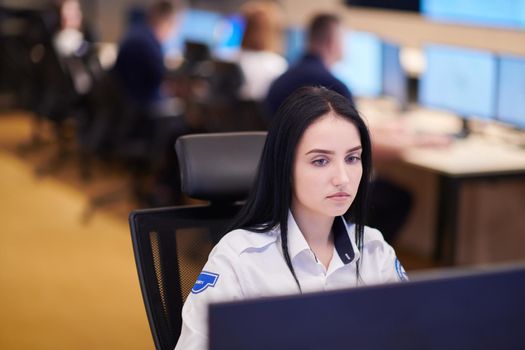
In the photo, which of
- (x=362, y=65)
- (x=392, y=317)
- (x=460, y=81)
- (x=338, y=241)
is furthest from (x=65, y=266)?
(x=392, y=317)

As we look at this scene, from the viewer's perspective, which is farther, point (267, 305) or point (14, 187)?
point (14, 187)

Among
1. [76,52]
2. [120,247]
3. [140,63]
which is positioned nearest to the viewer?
[120,247]

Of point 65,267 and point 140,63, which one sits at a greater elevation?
point 140,63

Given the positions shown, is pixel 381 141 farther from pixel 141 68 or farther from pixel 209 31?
pixel 209 31

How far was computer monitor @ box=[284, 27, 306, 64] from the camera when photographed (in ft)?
19.9

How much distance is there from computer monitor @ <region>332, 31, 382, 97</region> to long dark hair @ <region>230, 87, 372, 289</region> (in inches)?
131

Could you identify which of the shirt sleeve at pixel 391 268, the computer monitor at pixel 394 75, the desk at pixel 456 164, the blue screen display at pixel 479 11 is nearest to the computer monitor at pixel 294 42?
the blue screen display at pixel 479 11

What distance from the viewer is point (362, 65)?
5289 millimetres

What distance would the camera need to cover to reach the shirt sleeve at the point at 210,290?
161 cm

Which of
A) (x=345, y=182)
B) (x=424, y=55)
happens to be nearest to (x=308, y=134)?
(x=345, y=182)

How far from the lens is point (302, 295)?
3.09ft

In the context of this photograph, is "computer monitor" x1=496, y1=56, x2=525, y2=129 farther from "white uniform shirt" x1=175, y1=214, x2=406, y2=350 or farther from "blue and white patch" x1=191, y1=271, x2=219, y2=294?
"blue and white patch" x1=191, y1=271, x2=219, y2=294

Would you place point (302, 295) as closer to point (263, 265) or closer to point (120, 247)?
point (263, 265)

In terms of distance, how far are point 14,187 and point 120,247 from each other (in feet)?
5.47
